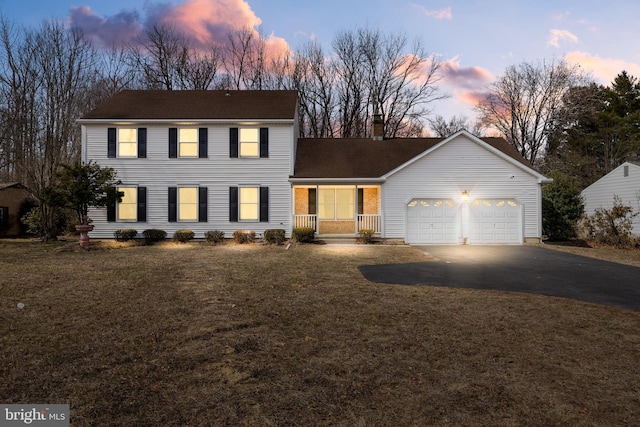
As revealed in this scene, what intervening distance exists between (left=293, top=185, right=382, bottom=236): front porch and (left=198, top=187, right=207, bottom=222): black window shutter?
16.1ft


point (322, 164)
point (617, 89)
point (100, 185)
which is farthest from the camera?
point (617, 89)

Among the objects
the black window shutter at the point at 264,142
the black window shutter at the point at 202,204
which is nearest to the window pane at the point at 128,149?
the black window shutter at the point at 202,204

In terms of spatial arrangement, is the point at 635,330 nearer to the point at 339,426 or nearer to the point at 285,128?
the point at 339,426

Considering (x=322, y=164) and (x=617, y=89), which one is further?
(x=617, y=89)

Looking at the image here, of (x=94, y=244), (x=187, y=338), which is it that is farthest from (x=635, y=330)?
(x=94, y=244)

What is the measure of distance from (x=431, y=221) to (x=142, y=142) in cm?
1628

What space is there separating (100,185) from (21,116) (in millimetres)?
12483

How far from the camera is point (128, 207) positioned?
18500mm

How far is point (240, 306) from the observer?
6.57 meters

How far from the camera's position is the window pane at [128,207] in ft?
60.6

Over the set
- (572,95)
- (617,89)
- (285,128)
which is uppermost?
(617,89)

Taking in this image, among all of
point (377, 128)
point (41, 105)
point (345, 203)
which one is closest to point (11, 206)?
point (41, 105)

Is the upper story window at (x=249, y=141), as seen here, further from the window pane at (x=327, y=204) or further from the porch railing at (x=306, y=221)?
the window pane at (x=327, y=204)

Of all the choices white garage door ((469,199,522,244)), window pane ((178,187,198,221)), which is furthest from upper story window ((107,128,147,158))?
white garage door ((469,199,522,244))
